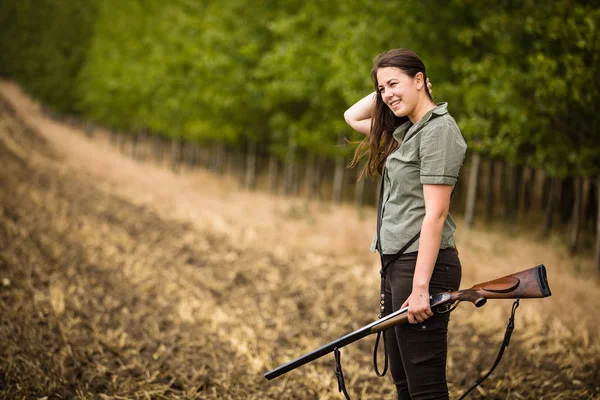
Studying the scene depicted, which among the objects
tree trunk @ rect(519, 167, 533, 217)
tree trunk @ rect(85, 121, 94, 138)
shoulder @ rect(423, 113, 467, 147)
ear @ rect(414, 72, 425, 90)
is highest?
ear @ rect(414, 72, 425, 90)

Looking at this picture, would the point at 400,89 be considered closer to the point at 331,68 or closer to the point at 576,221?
the point at 576,221

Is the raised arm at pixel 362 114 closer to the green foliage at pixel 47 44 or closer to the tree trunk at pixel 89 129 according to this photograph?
the tree trunk at pixel 89 129

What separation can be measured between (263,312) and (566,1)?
628 centimetres

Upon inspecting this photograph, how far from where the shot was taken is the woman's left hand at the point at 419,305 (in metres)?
2.34

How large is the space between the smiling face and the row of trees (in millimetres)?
5671

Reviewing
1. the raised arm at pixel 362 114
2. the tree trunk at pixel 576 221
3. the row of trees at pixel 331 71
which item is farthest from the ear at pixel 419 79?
the tree trunk at pixel 576 221

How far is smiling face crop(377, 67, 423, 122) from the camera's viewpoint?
8.05 feet

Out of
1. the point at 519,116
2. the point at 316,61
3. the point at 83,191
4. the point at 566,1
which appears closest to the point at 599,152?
the point at 519,116

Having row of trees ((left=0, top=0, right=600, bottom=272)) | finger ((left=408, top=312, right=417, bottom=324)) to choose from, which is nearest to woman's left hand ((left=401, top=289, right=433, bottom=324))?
finger ((left=408, top=312, right=417, bottom=324))

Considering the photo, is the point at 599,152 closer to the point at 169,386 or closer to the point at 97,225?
the point at 169,386

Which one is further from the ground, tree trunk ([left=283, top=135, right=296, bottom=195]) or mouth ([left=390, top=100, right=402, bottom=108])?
mouth ([left=390, top=100, right=402, bottom=108])

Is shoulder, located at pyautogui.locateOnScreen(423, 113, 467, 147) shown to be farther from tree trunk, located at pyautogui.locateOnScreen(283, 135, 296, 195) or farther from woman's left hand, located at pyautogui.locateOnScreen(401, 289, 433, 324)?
tree trunk, located at pyautogui.locateOnScreen(283, 135, 296, 195)

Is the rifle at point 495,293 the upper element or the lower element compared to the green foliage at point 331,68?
lower

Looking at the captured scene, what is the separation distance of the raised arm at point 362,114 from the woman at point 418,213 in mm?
342
